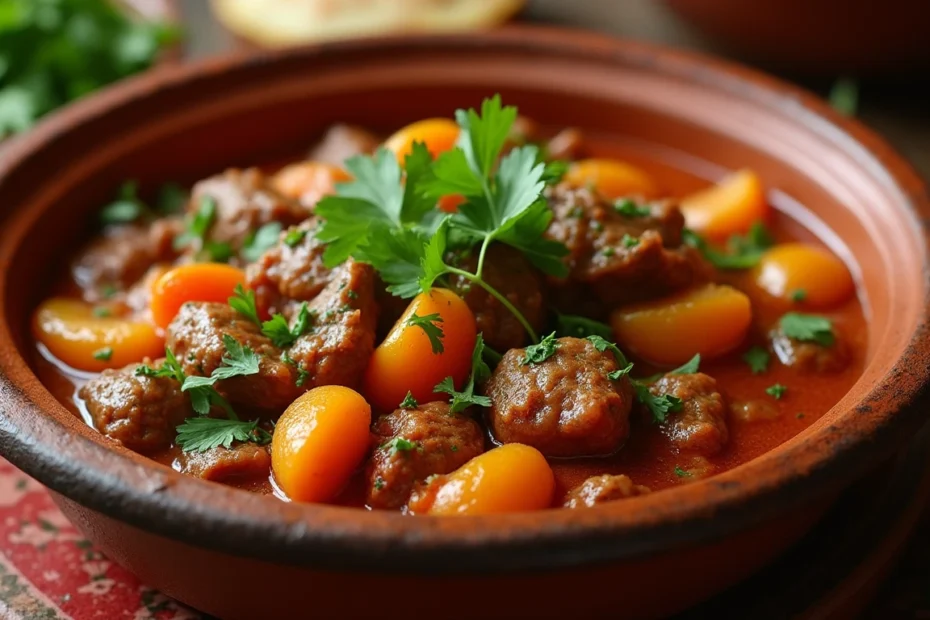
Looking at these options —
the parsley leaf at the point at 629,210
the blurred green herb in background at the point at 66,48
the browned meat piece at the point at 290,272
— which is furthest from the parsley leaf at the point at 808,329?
the blurred green herb in background at the point at 66,48

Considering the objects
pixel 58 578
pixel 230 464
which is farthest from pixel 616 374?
pixel 58 578

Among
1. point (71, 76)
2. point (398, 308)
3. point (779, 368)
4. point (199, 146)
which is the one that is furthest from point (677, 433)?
point (71, 76)

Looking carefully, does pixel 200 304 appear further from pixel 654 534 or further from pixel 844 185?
pixel 844 185

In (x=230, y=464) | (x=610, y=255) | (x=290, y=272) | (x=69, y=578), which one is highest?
(x=610, y=255)

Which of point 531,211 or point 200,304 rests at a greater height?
point 531,211

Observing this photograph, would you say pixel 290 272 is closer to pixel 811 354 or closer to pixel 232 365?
pixel 232 365

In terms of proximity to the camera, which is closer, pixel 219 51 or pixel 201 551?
pixel 201 551

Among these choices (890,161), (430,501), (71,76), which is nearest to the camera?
(430,501)
